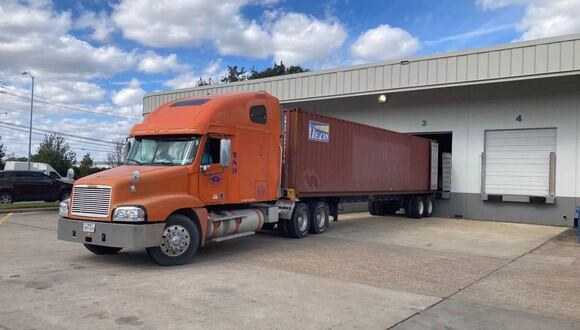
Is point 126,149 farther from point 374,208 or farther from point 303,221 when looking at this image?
point 374,208

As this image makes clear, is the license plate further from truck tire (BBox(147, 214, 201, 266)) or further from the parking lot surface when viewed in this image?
truck tire (BBox(147, 214, 201, 266))

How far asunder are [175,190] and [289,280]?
2727 mm

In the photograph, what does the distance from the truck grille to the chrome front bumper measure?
170mm

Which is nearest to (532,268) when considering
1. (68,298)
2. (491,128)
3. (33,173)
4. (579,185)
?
(68,298)

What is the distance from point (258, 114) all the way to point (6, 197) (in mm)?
15969

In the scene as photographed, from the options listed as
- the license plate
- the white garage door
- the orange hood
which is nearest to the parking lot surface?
the license plate

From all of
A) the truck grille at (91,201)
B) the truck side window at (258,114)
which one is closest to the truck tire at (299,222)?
the truck side window at (258,114)

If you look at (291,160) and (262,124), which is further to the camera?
(291,160)

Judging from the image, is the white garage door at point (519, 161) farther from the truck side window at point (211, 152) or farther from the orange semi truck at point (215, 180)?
the truck side window at point (211, 152)

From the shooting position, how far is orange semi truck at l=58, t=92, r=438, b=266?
842 cm

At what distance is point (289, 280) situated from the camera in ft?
25.5

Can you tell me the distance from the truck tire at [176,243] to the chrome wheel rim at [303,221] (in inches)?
168

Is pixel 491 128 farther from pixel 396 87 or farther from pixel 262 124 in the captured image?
pixel 262 124

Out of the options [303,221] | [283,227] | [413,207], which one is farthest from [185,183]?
[413,207]
